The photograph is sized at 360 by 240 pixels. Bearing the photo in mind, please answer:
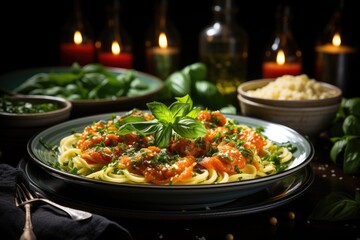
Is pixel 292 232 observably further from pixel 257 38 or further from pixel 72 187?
pixel 257 38

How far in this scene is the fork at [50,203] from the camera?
2158 millimetres

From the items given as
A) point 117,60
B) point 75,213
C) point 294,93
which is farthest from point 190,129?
point 117,60

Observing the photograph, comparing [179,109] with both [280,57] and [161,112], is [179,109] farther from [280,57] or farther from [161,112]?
[280,57]

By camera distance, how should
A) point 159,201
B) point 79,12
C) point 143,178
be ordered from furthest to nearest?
point 79,12 → point 143,178 → point 159,201

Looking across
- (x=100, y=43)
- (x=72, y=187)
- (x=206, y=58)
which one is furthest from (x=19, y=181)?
(x=100, y=43)

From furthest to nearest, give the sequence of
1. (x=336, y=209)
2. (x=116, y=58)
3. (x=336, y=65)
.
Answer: (x=116, y=58) → (x=336, y=65) → (x=336, y=209)

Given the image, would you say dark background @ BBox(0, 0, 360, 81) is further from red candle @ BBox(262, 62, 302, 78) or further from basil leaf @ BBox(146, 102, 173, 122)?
basil leaf @ BBox(146, 102, 173, 122)

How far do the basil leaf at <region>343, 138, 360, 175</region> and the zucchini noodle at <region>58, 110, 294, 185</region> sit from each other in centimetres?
32

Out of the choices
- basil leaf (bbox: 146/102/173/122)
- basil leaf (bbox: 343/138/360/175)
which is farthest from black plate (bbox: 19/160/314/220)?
basil leaf (bbox: 146/102/173/122)

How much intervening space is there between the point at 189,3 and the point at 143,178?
3479 mm

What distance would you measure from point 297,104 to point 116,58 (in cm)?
211

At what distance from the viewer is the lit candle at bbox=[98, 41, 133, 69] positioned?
496cm

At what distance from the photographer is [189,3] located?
5.60 metres

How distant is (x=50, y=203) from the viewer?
2.28 metres
